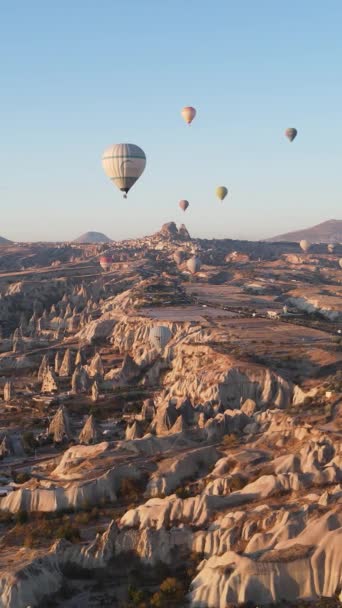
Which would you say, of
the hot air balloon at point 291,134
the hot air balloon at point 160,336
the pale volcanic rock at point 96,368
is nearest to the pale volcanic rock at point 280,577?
the pale volcanic rock at point 96,368

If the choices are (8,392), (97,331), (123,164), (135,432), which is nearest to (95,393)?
(8,392)

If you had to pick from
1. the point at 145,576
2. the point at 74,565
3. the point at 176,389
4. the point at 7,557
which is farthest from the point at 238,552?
the point at 176,389

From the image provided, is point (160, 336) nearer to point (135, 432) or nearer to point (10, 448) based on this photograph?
point (135, 432)

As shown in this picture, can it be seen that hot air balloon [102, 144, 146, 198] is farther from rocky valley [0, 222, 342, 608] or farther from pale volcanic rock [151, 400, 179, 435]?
pale volcanic rock [151, 400, 179, 435]

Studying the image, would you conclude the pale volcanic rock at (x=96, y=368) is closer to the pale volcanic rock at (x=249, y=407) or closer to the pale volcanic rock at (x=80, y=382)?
the pale volcanic rock at (x=80, y=382)

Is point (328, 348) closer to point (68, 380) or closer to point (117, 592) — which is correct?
point (68, 380)

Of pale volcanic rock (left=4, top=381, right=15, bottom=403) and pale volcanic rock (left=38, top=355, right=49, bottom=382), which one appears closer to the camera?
pale volcanic rock (left=4, top=381, right=15, bottom=403)

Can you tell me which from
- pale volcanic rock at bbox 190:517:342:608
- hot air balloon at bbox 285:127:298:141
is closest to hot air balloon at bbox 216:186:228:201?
hot air balloon at bbox 285:127:298:141
